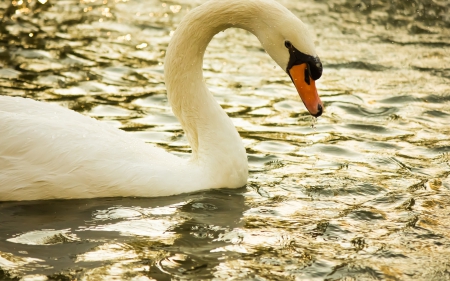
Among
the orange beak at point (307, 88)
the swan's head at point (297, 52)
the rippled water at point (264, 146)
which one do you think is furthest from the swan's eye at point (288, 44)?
the rippled water at point (264, 146)

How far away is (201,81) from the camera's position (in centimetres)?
767

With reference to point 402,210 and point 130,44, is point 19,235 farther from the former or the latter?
point 130,44

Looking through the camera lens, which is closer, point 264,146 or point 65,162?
point 65,162

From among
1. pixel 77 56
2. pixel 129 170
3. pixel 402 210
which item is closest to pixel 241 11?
pixel 129 170

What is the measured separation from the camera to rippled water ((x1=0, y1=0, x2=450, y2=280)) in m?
6.05

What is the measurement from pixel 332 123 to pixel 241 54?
10.4ft

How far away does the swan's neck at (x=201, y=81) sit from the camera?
23.9 ft

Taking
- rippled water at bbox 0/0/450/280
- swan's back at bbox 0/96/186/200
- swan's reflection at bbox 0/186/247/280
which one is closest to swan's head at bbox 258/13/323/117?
rippled water at bbox 0/0/450/280

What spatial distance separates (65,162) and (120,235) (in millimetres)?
870

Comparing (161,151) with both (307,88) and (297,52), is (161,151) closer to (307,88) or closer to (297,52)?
(307,88)

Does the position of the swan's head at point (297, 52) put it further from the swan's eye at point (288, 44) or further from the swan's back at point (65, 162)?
the swan's back at point (65, 162)

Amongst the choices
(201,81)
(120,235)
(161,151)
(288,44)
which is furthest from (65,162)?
(288,44)

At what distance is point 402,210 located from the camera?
7.14 m

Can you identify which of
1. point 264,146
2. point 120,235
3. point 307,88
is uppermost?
point 307,88
